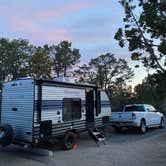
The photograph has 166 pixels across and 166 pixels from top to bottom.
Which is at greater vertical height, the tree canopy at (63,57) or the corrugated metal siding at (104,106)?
the tree canopy at (63,57)

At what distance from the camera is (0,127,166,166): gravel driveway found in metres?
7.64

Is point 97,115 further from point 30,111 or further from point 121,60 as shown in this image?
point 121,60

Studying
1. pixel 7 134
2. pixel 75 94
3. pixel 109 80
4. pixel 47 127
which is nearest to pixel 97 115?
pixel 75 94

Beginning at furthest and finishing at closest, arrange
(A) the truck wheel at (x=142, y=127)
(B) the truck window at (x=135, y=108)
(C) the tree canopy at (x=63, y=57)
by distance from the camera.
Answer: (C) the tree canopy at (x=63, y=57) → (B) the truck window at (x=135, y=108) → (A) the truck wheel at (x=142, y=127)

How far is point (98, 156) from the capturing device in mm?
8586

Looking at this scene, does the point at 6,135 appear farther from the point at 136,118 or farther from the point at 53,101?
the point at 136,118

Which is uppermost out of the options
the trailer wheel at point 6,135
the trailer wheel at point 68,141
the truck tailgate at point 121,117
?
the truck tailgate at point 121,117

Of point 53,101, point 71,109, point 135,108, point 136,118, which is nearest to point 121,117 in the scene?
point 136,118

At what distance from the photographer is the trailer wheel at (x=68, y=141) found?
31.6 ft

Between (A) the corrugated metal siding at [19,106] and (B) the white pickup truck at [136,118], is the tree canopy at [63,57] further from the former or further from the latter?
(A) the corrugated metal siding at [19,106]

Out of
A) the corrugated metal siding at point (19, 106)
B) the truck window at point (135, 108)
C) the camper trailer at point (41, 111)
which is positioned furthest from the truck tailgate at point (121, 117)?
the corrugated metal siding at point (19, 106)

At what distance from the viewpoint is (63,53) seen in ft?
92.2

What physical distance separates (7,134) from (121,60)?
20.1 meters

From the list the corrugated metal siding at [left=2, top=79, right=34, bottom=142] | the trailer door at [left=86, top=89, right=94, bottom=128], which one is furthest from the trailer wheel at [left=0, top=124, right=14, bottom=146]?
the trailer door at [left=86, top=89, right=94, bottom=128]
